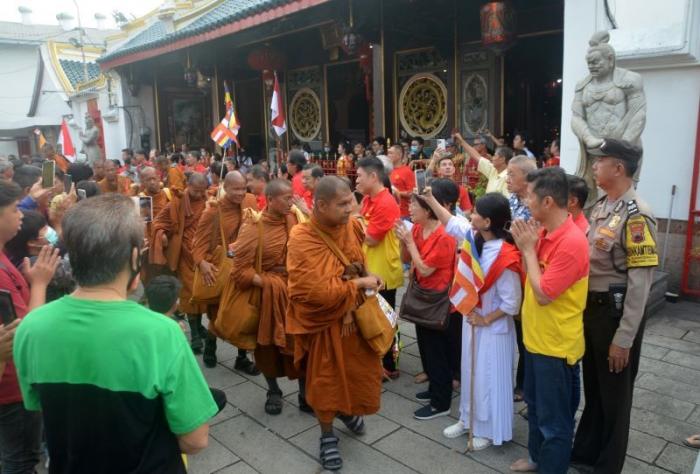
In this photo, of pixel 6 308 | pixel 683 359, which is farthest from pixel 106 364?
pixel 683 359

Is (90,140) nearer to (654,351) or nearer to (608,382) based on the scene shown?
(654,351)

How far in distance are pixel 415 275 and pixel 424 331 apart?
40cm

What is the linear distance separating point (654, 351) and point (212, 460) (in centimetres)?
382

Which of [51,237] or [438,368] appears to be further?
[438,368]

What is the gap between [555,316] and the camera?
266 cm

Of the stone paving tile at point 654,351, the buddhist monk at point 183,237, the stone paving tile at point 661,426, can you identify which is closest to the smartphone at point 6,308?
the buddhist monk at point 183,237

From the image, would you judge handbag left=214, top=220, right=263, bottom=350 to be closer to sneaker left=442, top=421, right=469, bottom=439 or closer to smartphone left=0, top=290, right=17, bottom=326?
sneaker left=442, top=421, right=469, bottom=439

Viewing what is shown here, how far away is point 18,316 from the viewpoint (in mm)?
2354

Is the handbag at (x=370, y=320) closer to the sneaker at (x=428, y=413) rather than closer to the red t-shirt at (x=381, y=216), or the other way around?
the sneaker at (x=428, y=413)

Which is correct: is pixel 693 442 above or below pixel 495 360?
below

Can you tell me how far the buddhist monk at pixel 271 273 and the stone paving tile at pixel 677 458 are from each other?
7.39 ft

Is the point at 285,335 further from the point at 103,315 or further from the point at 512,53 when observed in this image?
the point at 512,53

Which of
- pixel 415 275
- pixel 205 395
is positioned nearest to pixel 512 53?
pixel 415 275

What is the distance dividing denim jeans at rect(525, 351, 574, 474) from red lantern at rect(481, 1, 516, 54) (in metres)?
6.66
